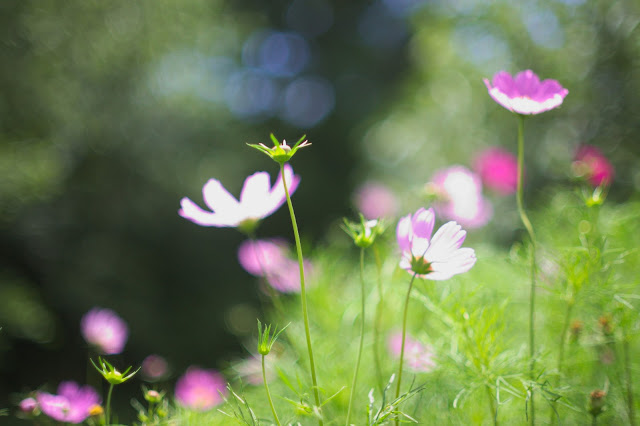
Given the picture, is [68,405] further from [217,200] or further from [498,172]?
[498,172]

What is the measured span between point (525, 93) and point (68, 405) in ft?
1.20

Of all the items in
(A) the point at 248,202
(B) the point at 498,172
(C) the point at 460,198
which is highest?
(A) the point at 248,202

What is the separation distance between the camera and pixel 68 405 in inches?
11.8

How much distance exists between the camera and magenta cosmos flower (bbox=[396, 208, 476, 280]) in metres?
0.24

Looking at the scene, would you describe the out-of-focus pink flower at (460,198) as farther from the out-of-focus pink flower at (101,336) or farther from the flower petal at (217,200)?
the out-of-focus pink flower at (101,336)

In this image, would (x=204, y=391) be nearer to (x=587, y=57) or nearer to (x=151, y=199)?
(x=587, y=57)

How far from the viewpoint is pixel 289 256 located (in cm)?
57

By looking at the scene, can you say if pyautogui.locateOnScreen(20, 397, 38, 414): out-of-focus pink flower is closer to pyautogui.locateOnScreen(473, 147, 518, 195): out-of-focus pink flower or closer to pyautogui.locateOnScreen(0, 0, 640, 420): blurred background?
pyautogui.locateOnScreen(0, 0, 640, 420): blurred background

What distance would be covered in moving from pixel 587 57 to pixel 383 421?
124 centimetres

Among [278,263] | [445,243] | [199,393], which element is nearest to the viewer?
[445,243]

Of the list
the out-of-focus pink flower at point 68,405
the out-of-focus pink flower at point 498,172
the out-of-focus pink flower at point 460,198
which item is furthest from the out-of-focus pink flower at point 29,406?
the out-of-focus pink flower at point 498,172

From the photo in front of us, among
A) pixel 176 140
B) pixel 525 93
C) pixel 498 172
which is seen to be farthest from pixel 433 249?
pixel 176 140

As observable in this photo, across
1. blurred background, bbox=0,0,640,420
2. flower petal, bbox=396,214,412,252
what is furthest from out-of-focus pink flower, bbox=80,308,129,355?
flower petal, bbox=396,214,412,252

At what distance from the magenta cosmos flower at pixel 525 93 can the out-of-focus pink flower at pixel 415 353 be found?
0.58ft
